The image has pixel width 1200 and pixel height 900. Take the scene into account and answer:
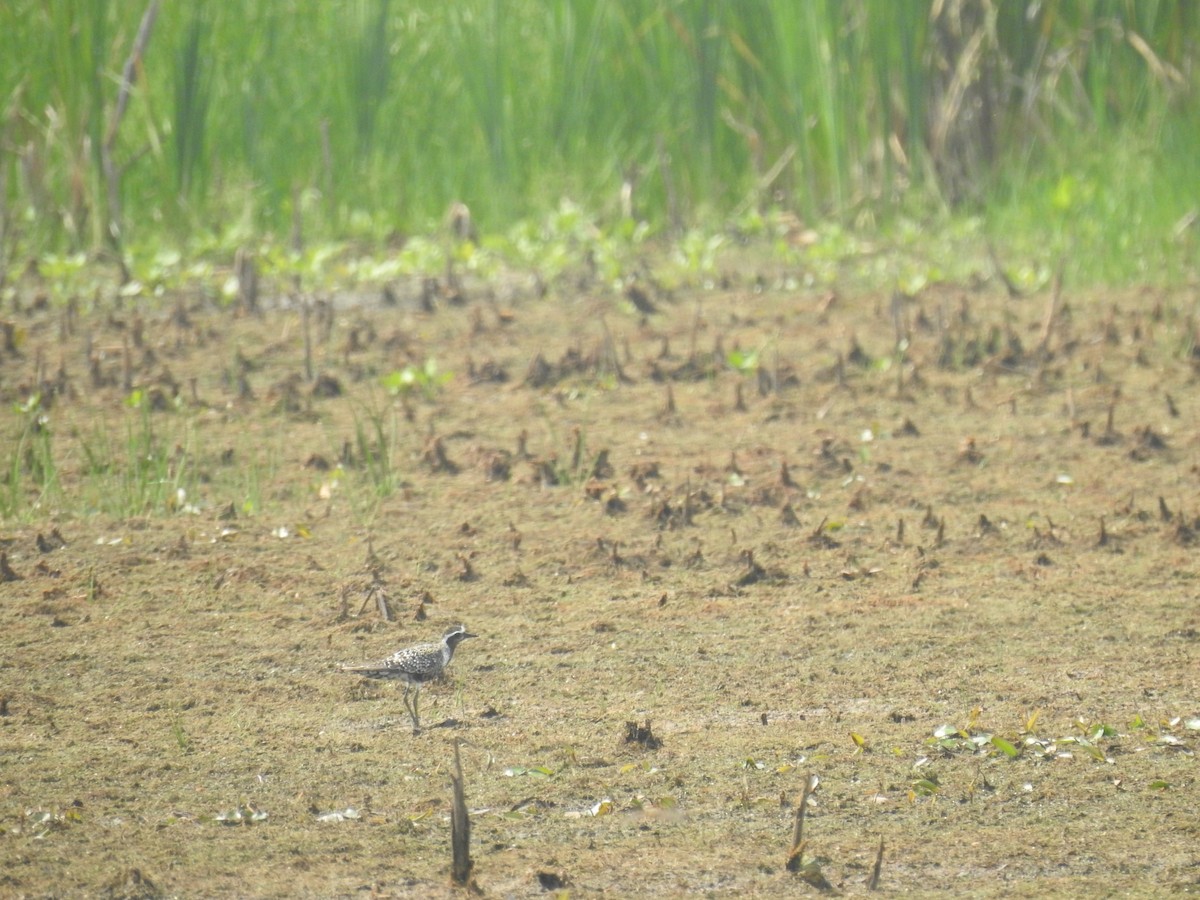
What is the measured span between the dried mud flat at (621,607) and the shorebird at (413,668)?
2.5 inches

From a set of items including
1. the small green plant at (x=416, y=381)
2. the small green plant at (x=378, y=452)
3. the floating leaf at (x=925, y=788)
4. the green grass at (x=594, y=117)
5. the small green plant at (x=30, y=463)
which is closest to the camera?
the floating leaf at (x=925, y=788)

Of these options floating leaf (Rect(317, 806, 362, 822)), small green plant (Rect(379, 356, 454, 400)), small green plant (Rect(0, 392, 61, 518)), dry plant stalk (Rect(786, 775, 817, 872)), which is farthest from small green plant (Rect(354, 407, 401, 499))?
dry plant stalk (Rect(786, 775, 817, 872))

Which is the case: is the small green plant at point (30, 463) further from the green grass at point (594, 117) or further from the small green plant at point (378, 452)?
the green grass at point (594, 117)

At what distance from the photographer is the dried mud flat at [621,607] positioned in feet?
9.65

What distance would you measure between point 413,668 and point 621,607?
29.9 inches

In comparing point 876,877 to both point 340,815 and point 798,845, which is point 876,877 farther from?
point 340,815

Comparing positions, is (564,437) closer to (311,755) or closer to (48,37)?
(311,755)

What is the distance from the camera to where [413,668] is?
11.2 ft

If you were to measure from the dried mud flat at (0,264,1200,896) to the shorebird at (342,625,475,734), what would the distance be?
0.06 meters

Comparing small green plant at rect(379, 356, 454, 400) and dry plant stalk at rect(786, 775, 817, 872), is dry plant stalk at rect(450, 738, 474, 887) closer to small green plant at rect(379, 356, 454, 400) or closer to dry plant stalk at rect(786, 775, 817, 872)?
dry plant stalk at rect(786, 775, 817, 872)

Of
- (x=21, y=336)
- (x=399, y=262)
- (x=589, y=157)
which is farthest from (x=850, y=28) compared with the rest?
(x=21, y=336)

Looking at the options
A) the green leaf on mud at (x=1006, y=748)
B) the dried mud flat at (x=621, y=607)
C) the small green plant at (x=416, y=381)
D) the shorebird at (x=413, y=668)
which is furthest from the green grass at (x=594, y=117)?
the green leaf on mud at (x=1006, y=748)

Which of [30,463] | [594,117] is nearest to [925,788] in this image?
[30,463]

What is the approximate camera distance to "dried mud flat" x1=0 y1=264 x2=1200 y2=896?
294cm
